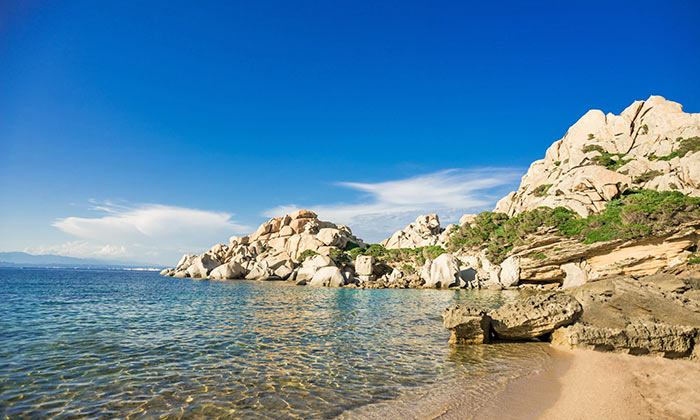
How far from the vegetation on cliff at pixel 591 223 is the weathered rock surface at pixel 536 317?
107 ft

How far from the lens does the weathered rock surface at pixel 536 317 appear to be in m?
12.3

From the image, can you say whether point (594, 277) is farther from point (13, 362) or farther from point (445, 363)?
point (13, 362)

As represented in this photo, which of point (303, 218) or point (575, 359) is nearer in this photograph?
point (575, 359)

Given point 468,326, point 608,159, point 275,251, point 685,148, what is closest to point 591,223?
point 685,148

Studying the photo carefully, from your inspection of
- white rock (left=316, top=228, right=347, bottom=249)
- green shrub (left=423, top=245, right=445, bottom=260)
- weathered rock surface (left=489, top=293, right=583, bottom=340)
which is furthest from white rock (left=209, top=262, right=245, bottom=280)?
weathered rock surface (left=489, top=293, right=583, bottom=340)

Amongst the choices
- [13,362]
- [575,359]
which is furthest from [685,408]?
[13,362]

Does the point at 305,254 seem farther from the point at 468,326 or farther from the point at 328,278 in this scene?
the point at 468,326

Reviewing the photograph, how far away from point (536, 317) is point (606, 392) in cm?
544

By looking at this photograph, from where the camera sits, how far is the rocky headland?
12453 mm

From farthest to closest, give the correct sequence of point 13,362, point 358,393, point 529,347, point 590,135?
1. point 590,135
2. point 529,347
3. point 13,362
4. point 358,393

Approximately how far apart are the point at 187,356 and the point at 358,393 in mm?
5900

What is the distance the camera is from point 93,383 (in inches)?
310

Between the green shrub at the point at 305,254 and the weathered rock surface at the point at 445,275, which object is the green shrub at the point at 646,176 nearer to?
the weathered rock surface at the point at 445,275

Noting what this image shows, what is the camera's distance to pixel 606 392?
7.36 meters
